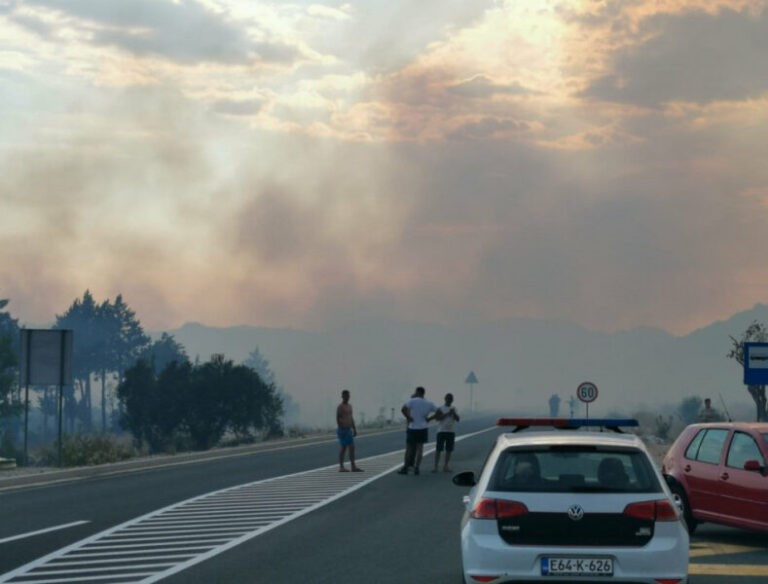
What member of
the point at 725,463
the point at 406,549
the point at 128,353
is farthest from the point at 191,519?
the point at 128,353

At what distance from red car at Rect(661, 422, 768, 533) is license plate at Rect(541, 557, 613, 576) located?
5.56m

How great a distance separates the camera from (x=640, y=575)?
29.6 ft

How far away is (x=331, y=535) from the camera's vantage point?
51.8 feet

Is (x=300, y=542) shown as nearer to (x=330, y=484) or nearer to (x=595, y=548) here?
(x=595, y=548)

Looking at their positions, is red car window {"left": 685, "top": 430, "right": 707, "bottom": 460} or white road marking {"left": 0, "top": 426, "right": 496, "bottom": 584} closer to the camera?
white road marking {"left": 0, "top": 426, "right": 496, "bottom": 584}

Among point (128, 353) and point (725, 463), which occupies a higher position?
point (128, 353)

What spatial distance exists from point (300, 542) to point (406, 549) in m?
1.45

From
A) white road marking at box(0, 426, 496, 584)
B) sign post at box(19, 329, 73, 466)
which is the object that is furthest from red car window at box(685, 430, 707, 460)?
sign post at box(19, 329, 73, 466)

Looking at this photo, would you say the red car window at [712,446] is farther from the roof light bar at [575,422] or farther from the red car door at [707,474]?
the roof light bar at [575,422]

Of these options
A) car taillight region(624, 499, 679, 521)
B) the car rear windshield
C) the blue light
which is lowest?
car taillight region(624, 499, 679, 521)

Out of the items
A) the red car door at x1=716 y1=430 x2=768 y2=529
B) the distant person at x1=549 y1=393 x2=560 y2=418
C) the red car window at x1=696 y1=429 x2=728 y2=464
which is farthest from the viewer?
the distant person at x1=549 y1=393 x2=560 y2=418

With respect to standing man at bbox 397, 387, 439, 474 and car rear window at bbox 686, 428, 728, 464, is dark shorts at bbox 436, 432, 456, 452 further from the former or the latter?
car rear window at bbox 686, 428, 728, 464

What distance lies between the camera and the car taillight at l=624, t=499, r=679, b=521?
360 inches

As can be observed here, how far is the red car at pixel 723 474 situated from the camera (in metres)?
14.5
